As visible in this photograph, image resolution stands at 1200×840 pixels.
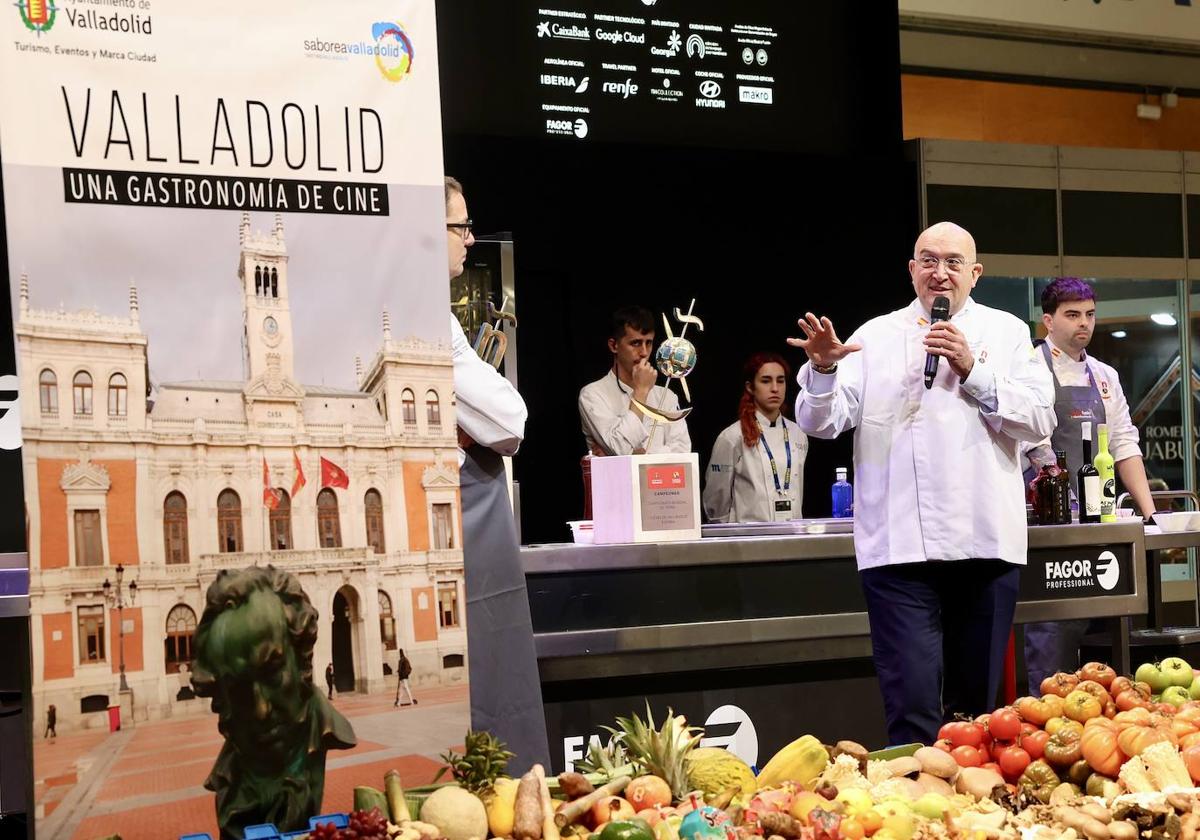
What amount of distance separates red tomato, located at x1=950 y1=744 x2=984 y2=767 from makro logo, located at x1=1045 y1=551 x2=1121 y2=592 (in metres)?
2.28

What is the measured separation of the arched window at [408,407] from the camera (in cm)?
207

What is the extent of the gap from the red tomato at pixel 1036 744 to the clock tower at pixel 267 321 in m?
1.44

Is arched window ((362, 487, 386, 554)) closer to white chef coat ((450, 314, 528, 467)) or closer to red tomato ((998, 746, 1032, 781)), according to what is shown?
white chef coat ((450, 314, 528, 467))

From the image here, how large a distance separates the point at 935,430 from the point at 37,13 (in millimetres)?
2289

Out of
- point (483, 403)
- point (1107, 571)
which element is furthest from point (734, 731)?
point (483, 403)

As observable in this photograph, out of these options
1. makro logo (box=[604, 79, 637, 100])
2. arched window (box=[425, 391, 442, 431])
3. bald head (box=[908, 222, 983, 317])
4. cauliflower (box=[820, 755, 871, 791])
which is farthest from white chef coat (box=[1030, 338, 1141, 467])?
arched window (box=[425, 391, 442, 431])

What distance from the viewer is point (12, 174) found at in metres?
1.81

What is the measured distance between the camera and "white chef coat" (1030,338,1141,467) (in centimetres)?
530

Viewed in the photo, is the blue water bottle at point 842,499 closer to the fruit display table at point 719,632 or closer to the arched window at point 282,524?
the fruit display table at point 719,632

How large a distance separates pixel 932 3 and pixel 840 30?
1.35 metres

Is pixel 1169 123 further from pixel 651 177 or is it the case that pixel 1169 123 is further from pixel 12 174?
pixel 12 174

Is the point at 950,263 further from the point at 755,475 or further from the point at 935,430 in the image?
the point at 755,475

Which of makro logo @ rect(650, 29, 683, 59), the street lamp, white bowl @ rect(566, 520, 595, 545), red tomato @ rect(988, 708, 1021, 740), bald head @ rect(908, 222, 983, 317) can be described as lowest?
red tomato @ rect(988, 708, 1021, 740)

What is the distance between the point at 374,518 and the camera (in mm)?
2057
